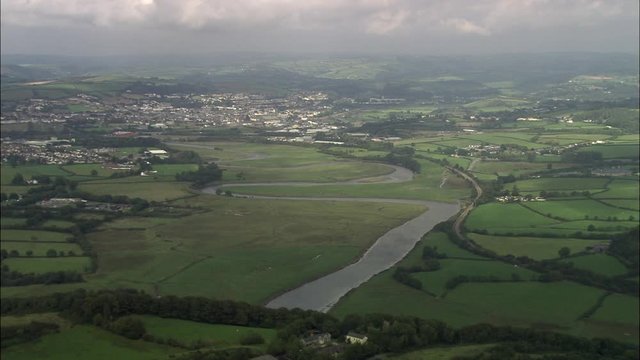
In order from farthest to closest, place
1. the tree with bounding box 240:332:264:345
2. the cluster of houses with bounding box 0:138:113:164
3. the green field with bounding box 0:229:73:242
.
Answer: the cluster of houses with bounding box 0:138:113:164 → the green field with bounding box 0:229:73:242 → the tree with bounding box 240:332:264:345

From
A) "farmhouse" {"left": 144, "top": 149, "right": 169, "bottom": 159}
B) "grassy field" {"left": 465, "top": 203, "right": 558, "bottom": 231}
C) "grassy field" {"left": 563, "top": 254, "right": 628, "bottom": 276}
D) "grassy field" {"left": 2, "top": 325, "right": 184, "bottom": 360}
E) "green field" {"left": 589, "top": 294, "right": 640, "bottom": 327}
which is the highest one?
"grassy field" {"left": 2, "top": 325, "right": 184, "bottom": 360}

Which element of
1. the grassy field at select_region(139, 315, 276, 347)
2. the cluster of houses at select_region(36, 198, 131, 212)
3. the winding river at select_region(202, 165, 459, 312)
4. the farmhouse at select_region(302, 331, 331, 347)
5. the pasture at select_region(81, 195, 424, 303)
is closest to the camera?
the farmhouse at select_region(302, 331, 331, 347)

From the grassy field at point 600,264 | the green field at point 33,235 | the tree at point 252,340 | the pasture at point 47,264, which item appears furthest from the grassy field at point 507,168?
the tree at point 252,340

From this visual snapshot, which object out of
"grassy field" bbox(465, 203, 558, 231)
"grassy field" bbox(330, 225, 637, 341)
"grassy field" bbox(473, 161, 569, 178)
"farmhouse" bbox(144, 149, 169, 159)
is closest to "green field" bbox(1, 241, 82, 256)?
"grassy field" bbox(330, 225, 637, 341)

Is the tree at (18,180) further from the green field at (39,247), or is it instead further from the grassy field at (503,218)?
the grassy field at (503,218)

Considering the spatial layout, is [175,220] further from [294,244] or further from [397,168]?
[397,168]

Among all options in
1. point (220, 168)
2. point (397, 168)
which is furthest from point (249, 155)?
point (397, 168)

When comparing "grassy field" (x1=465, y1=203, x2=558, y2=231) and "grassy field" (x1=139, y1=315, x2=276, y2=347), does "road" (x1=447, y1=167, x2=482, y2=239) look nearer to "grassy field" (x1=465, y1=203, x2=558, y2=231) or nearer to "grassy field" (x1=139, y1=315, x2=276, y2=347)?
"grassy field" (x1=465, y1=203, x2=558, y2=231)
